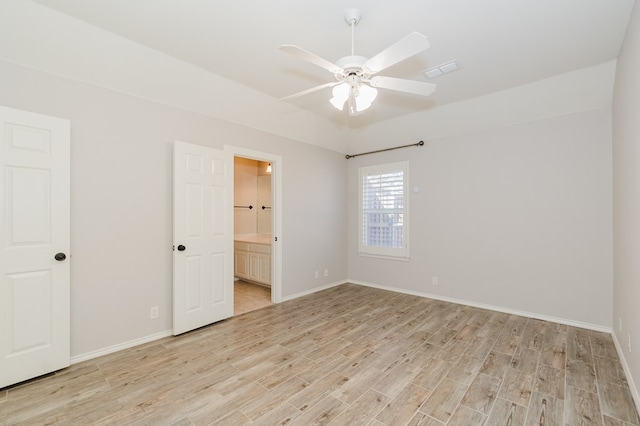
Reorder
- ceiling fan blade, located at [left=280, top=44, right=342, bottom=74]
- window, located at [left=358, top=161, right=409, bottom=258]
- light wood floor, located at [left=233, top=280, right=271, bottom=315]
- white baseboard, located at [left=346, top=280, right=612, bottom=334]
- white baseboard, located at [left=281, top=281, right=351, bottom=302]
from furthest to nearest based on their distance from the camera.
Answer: window, located at [left=358, top=161, right=409, bottom=258], white baseboard, located at [left=281, top=281, right=351, bottom=302], light wood floor, located at [left=233, top=280, right=271, bottom=315], white baseboard, located at [left=346, top=280, right=612, bottom=334], ceiling fan blade, located at [left=280, top=44, right=342, bottom=74]

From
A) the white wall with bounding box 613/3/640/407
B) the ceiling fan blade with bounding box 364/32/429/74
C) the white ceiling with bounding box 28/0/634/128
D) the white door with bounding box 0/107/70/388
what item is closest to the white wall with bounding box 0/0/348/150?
the white ceiling with bounding box 28/0/634/128

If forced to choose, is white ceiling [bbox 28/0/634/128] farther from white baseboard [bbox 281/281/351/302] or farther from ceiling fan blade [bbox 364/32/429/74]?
white baseboard [bbox 281/281/351/302]

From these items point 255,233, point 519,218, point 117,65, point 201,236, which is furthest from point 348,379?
point 255,233

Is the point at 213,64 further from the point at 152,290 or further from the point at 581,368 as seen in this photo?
the point at 581,368

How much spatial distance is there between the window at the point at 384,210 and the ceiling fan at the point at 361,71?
8.76 feet

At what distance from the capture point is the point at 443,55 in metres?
2.88

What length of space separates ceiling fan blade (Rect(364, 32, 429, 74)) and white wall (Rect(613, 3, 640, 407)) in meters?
1.65

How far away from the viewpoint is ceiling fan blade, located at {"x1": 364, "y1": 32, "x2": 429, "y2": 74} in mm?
1692

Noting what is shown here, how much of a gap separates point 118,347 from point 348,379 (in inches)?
89.6

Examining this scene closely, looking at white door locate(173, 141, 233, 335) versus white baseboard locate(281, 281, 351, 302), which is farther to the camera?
white baseboard locate(281, 281, 351, 302)

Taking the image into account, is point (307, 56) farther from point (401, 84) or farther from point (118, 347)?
point (118, 347)

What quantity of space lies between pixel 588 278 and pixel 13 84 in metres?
6.00

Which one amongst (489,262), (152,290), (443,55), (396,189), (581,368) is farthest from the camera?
(396,189)

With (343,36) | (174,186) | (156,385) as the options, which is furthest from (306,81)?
(156,385)
